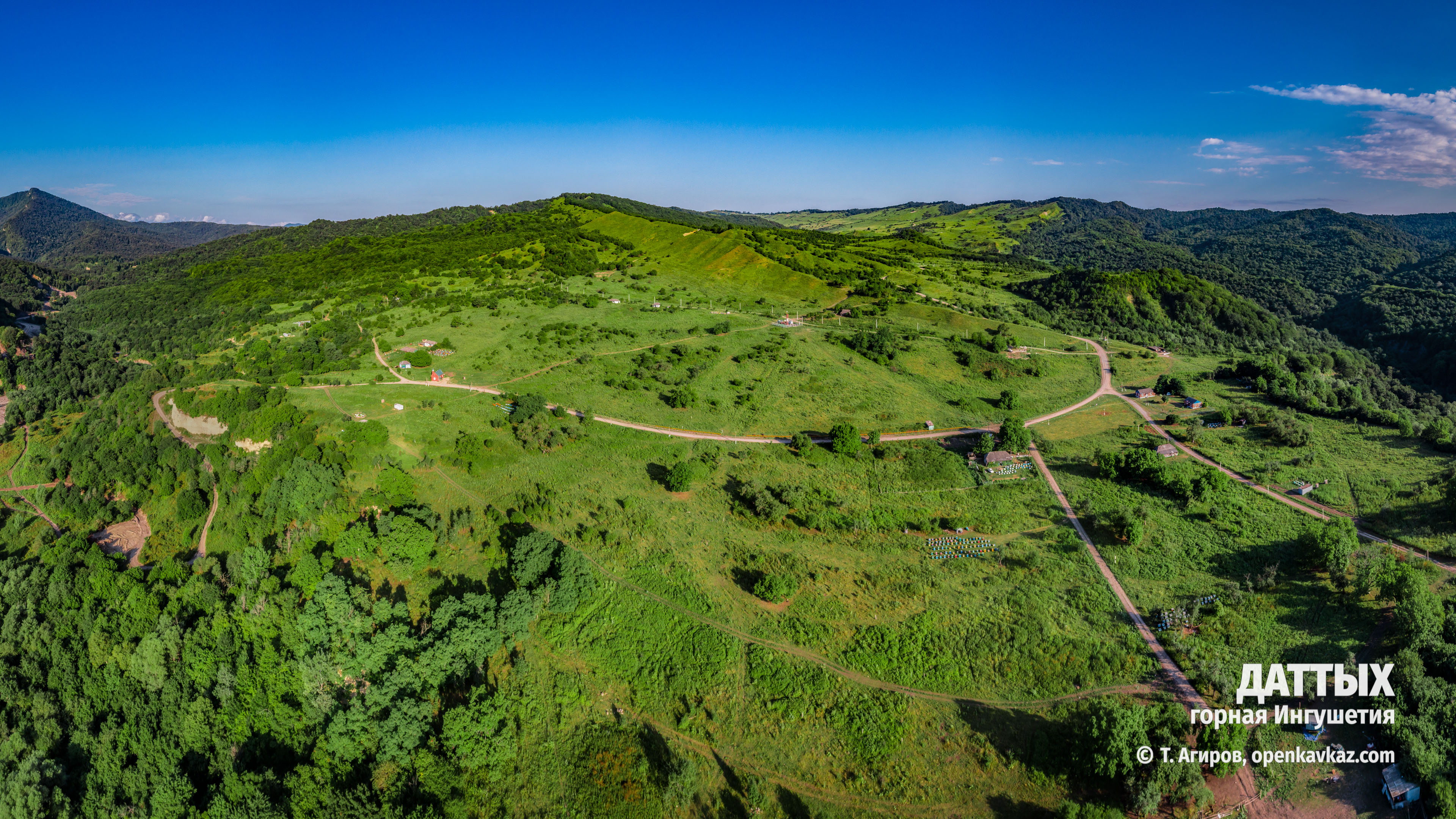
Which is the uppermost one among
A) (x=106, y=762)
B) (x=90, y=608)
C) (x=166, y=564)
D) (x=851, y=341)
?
(x=851, y=341)

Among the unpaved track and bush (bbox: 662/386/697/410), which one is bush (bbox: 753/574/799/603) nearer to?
bush (bbox: 662/386/697/410)

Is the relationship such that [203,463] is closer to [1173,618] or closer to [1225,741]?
[1225,741]

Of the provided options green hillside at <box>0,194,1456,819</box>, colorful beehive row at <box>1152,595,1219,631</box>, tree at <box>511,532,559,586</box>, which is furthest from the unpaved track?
colorful beehive row at <box>1152,595,1219,631</box>

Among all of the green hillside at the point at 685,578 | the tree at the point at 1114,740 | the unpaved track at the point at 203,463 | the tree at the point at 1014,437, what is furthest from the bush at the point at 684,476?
the unpaved track at the point at 203,463

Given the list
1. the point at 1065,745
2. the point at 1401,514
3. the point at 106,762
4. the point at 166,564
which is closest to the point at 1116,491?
the point at 1401,514

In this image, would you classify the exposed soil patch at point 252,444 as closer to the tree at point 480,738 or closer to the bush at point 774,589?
the tree at point 480,738

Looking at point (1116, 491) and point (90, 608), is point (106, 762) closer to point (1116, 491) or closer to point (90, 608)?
point (90, 608)
